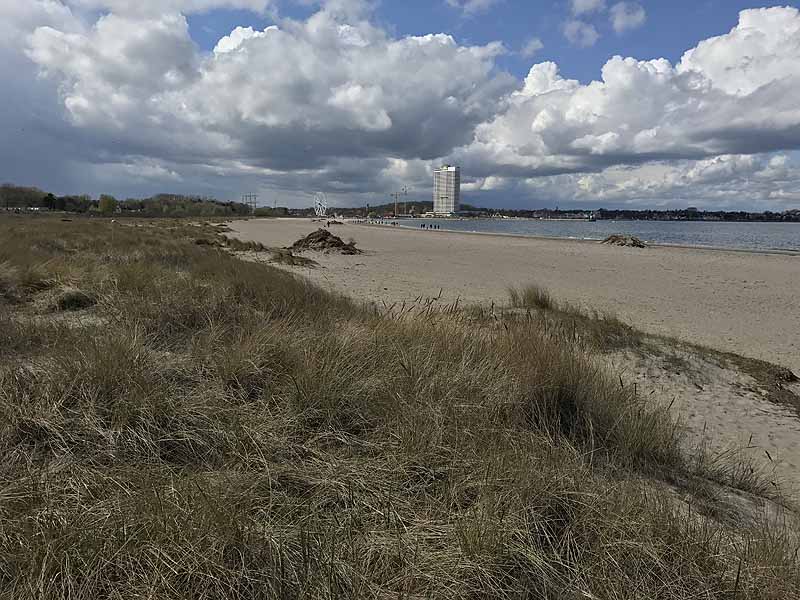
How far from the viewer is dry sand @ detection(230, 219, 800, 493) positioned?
195 inches

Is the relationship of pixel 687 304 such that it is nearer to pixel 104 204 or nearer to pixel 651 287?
pixel 651 287

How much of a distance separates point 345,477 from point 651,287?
53.6ft

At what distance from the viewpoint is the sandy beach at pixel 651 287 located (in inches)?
371

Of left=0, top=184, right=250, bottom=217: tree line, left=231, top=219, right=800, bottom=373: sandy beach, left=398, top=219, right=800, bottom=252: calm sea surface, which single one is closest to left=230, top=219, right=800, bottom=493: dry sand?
left=231, top=219, right=800, bottom=373: sandy beach

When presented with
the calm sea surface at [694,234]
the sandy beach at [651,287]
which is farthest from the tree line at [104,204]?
the sandy beach at [651,287]

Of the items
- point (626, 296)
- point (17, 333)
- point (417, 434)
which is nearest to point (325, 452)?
point (417, 434)

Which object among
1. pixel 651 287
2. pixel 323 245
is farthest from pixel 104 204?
pixel 651 287

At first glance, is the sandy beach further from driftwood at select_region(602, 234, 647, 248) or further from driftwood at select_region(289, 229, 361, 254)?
driftwood at select_region(602, 234, 647, 248)

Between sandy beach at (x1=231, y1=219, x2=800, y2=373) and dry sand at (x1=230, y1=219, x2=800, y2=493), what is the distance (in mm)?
39

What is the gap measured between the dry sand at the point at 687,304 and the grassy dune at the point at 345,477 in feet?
5.21

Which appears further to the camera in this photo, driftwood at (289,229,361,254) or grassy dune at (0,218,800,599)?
driftwood at (289,229,361,254)

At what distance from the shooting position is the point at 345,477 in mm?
2371

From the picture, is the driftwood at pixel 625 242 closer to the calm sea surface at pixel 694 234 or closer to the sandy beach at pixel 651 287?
the calm sea surface at pixel 694 234

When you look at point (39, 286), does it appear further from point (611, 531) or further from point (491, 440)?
point (611, 531)
